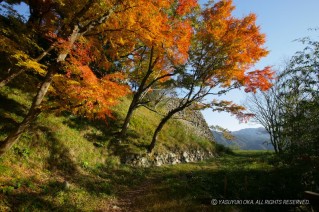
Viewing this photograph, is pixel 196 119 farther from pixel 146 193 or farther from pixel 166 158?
pixel 146 193

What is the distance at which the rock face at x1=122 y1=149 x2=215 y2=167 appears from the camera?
53.8 ft

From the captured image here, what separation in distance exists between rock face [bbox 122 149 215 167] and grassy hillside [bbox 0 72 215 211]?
26.9 inches

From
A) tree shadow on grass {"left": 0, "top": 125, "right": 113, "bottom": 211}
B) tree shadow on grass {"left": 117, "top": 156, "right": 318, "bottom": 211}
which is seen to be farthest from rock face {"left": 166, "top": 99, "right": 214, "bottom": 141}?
tree shadow on grass {"left": 0, "top": 125, "right": 113, "bottom": 211}

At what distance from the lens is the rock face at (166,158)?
16.4 meters

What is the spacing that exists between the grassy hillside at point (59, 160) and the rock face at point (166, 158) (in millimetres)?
683

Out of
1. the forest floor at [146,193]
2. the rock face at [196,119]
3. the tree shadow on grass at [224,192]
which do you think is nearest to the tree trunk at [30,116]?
the forest floor at [146,193]

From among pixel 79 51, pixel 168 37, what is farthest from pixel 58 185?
pixel 168 37

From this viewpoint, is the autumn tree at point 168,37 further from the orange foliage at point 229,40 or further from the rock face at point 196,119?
the rock face at point 196,119

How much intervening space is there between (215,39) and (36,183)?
41.6 ft

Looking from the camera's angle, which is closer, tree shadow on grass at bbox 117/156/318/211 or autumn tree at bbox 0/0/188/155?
tree shadow on grass at bbox 117/156/318/211

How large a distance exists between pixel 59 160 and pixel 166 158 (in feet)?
32.0

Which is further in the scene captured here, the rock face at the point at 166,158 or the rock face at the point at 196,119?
the rock face at the point at 196,119

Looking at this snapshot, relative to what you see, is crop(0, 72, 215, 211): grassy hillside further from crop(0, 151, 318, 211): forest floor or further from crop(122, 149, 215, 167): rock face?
crop(122, 149, 215, 167): rock face

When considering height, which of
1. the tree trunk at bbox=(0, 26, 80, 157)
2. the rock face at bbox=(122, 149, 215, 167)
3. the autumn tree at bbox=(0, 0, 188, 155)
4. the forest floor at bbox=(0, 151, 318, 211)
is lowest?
the forest floor at bbox=(0, 151, 318, 211)
